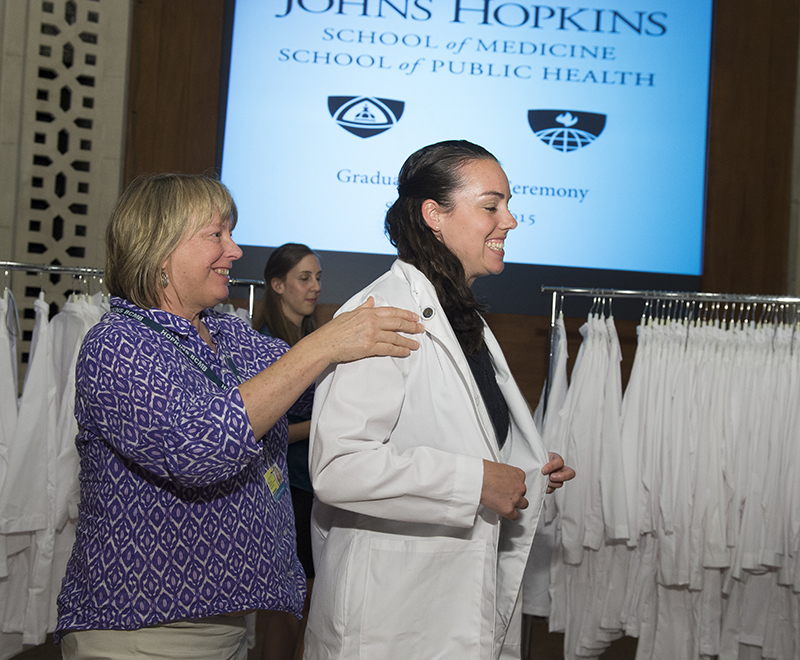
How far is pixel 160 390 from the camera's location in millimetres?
1308

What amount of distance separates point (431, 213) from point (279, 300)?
1.49m

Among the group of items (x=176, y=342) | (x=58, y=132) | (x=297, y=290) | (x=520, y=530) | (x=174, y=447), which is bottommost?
(x=520, y=530)

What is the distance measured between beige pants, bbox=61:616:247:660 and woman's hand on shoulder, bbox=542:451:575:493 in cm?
77

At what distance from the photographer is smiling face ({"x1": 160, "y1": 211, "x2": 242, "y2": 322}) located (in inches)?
59.3

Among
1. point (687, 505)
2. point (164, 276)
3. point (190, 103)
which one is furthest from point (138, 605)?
point (190, 103)

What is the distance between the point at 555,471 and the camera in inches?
69.1

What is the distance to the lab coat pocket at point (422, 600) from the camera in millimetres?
1449

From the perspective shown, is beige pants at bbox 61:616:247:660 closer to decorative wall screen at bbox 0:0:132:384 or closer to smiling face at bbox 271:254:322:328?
smiling face at bbox 271:254:322:328

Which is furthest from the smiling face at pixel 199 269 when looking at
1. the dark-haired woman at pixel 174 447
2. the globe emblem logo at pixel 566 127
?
the globe emblem logo at pixel 566 127

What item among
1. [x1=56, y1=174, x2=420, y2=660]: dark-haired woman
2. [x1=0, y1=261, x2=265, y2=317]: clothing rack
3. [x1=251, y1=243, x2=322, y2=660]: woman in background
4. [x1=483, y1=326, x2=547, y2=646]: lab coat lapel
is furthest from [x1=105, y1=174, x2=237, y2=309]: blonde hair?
[x1=251, y1=243, x2=322, y2=660]: woman in background

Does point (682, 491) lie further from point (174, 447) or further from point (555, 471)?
point (174, 447)

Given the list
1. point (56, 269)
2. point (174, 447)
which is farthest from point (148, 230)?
point (56, 269)

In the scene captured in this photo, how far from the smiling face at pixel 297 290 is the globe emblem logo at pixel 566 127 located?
1.65 metres

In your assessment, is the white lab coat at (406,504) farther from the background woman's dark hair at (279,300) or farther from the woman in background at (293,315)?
the background woman's dark hair at (279,300)
